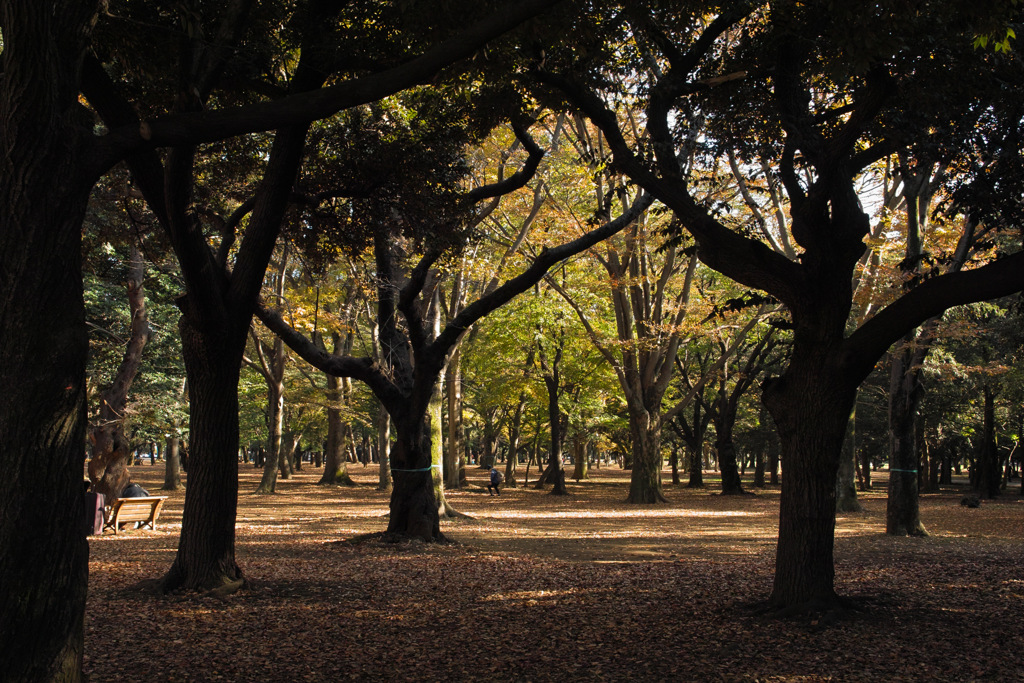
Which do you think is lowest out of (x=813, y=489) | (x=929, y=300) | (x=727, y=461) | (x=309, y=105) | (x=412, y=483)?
(x=727, y=461)

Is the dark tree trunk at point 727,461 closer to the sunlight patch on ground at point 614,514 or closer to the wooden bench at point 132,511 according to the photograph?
the sunlight patch on ground at point 614,514

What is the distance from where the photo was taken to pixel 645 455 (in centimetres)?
2494

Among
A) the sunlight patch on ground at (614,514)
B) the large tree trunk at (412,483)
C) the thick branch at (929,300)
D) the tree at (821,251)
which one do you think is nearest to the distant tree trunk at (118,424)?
the large tree trunk at (412,483)

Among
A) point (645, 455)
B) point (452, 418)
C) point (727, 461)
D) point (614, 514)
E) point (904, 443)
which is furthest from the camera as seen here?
point (727, 461)

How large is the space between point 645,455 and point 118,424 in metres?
15.7

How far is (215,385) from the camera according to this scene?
7535 millimetres

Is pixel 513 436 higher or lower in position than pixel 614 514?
higher

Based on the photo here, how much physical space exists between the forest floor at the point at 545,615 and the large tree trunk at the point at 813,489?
1.00 ft

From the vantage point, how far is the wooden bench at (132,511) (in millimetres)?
13637

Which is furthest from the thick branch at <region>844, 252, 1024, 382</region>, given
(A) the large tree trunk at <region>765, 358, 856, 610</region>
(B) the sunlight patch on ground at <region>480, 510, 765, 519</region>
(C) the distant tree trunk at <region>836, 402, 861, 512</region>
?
(C) the distant tree trunk at <region>836, 402, 861, 512</region>

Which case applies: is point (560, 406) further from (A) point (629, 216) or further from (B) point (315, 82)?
(B) point (315, 82)

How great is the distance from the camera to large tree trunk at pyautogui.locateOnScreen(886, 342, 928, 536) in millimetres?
13883

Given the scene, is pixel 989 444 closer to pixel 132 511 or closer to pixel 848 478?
pixel 848 478

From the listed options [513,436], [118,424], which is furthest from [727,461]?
[118,424]
